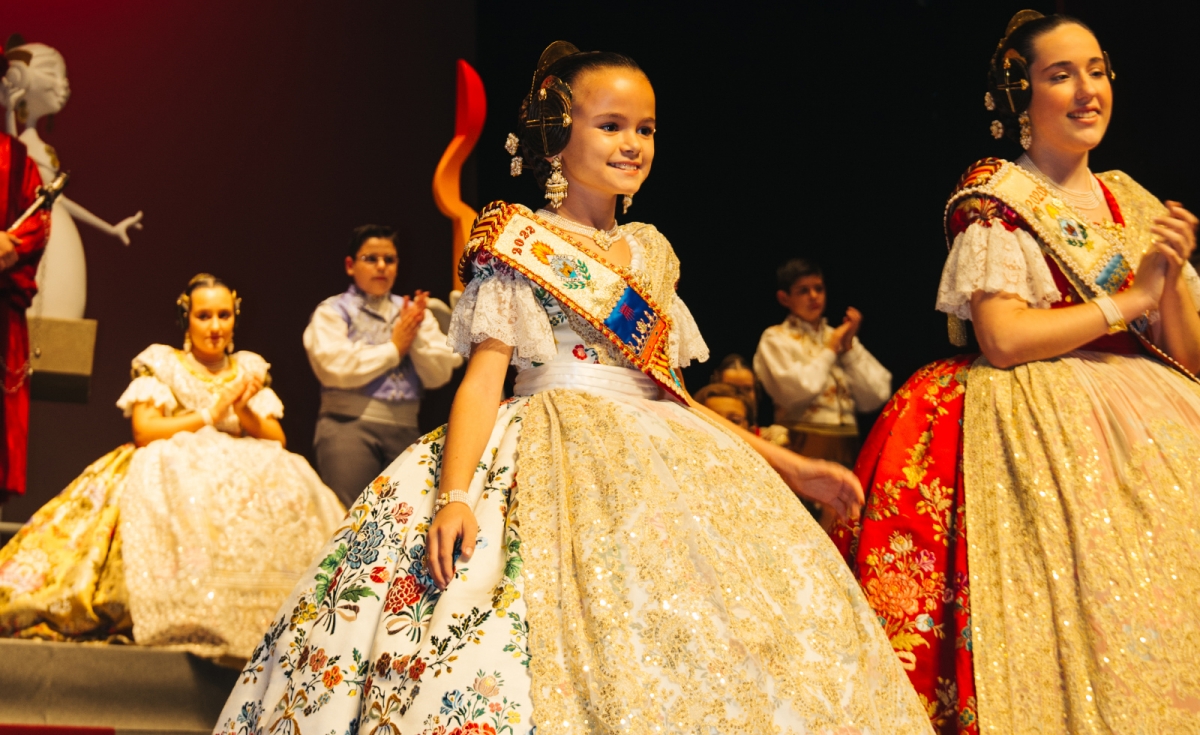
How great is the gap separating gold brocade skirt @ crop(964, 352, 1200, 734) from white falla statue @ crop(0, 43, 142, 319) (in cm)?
370

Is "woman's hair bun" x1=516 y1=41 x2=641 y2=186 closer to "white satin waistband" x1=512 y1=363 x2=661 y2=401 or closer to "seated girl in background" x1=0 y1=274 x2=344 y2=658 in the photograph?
"white satin waistband" x1=512 y1=363 x2=661 y2=401

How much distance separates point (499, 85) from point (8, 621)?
3163 millimetres

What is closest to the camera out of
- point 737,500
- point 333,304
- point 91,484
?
point 737,500

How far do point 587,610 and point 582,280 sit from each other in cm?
68

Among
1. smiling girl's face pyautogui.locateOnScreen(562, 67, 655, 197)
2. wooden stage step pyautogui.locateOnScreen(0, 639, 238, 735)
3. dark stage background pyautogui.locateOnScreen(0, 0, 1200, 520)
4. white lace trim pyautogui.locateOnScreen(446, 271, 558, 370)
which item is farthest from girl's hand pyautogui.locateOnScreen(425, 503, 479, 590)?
dark stage background pyautogui.locateOnScreen(0, 0, 1200, 520)

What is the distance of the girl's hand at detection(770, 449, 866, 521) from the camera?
2199mm

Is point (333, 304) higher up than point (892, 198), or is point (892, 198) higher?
point (892, 198)

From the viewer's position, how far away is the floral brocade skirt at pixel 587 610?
1.76m

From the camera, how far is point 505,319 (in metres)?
2.22

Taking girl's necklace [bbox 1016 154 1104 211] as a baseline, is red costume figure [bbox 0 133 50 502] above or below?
below

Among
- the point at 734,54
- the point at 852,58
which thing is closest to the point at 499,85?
the point at 734,54

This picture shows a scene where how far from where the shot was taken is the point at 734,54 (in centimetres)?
571

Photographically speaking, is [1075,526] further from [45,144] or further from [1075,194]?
[45,144]

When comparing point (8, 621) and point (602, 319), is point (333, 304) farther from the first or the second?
point (602, 319)
